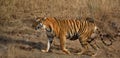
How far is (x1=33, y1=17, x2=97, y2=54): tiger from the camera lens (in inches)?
386

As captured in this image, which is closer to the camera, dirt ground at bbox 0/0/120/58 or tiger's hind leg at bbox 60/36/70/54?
tiger's hind leg at bbox 60/36/70/54

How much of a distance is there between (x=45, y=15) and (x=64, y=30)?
101 inches

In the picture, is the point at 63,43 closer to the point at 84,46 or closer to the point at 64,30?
the point at 64,30

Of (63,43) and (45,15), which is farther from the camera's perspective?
(45,15)

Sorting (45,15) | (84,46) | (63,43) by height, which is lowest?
(84,46)

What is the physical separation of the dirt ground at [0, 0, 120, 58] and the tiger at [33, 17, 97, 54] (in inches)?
11.7

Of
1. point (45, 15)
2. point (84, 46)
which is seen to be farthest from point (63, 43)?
point (45, 15)

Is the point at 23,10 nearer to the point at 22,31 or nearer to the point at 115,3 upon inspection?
the point at 22,31

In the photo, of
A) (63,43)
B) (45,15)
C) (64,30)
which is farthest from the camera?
(45,15)

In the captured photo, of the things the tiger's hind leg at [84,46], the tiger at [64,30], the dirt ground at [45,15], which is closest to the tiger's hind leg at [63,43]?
the tiger at [64,30]

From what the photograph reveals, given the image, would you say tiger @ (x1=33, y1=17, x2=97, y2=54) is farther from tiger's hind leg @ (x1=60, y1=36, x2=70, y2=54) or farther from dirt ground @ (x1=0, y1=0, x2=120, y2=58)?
dirt ground @ (x1=0, y1=0, x2=120, y2=58)

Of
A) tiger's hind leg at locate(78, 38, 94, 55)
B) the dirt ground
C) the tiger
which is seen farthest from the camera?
the dirt ground

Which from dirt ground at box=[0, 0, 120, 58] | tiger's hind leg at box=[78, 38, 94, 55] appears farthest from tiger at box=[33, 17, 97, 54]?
dirt ground at box=[0, 0, 120, 58]

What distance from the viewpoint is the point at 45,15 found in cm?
1247
